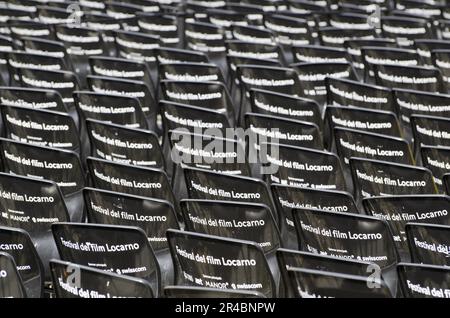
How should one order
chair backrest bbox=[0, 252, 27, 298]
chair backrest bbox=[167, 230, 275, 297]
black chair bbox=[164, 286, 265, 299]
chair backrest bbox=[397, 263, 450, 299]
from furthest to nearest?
chair backrest bbox=[167, 230, 275, 297], chair backrest bbox=[0, 252, 27, 298], chair backrest bbox=[397, 263, 450, 299], black chair bbox=[164, 286, 265, 299]

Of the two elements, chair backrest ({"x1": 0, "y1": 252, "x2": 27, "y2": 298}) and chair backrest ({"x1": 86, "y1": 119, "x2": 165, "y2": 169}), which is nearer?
chair backrest ({"x1": 0, "y1": 252, "x2": 27, "y2": 298})

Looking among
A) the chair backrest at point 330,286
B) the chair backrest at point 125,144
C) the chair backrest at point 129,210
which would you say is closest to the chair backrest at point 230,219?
the chair backrest at point 129,210

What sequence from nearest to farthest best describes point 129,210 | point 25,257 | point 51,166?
1. point 25,257
2. point 129,210
3. point 51,166

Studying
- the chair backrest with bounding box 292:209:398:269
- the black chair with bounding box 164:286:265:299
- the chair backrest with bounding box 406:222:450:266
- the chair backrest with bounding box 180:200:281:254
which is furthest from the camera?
the chair backrest with bounding box 180:200:281:254

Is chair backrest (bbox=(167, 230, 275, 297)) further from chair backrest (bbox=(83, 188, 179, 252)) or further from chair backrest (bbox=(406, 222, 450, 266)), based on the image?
chair backrest (bbox=(406, 222, 450, 266))

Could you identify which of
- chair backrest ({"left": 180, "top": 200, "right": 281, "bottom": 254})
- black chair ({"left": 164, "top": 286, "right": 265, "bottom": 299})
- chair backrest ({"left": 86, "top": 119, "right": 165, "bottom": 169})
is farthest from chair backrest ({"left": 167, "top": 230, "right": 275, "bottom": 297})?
chair backrest ({"left": 86, "top": 119, "right": 165, "bottom": 169})

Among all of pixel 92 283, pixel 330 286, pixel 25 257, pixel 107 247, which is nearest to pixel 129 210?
pixel 107 247

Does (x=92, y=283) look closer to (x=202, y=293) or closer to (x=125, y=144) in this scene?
(x=202, y=293)

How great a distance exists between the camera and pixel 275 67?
7.04 metres

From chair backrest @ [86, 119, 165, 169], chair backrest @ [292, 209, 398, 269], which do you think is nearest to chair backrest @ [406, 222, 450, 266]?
chair backrest @ [292, 209, 398, 269]

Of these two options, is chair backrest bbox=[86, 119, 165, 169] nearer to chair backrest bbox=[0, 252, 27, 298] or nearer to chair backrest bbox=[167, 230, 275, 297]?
chair backrest bbox=[167, 230, 275, 297]

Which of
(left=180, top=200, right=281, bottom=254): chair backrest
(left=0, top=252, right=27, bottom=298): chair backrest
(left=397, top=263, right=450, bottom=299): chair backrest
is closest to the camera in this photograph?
(left=397, top=263, right=450, bottom=299): chair backrest

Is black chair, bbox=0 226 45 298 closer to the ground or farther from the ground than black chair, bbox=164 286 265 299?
closer to the ground
